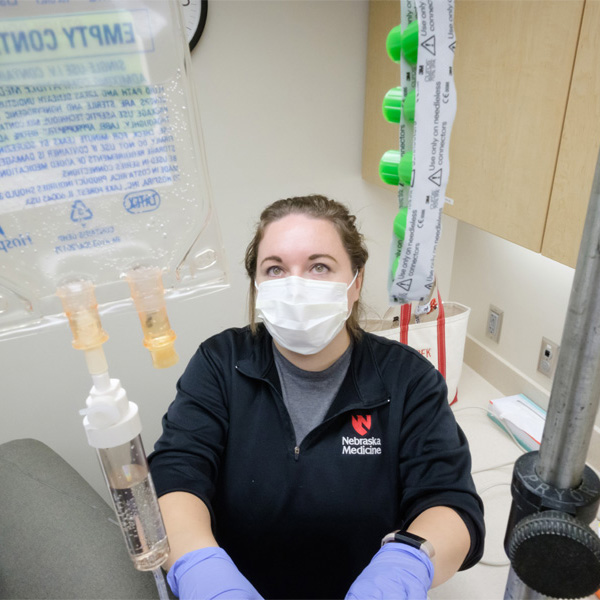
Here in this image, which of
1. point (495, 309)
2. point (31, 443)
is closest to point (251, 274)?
point (31, 443)

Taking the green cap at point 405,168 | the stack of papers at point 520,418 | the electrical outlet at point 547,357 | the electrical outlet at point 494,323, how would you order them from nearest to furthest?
the green cap at point 405,168 < the stack of papers at point 520,418 < the electrical outlet at point 547,357 < the electrical outlet at point 494,323

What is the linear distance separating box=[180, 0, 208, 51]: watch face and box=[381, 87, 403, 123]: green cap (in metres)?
1.20

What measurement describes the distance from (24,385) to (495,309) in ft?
5.22

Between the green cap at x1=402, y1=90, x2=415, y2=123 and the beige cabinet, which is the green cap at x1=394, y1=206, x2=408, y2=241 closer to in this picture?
the green cap at x1=402, y1=90, x2=415, y2=123

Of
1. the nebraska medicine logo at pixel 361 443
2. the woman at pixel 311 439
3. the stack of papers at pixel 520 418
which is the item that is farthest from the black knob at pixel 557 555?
the stack of papers at pixel 520 418

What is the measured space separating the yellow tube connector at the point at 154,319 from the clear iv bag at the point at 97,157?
0.05 m

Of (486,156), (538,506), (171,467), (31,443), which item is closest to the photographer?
(538,506)

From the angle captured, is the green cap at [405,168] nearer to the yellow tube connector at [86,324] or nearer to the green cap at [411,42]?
the green cap at [411,42]

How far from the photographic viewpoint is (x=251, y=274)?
1.21m

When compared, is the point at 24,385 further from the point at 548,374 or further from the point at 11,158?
the point at 548,374

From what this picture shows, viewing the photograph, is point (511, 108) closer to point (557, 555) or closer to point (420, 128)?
point (420, 128)

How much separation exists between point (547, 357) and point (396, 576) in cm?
104

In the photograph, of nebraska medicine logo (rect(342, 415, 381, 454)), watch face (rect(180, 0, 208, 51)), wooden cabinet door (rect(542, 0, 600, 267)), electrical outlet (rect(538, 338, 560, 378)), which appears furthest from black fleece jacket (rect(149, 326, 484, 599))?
watch face (rect(180, 0, 208, 51))

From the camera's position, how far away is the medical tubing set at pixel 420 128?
39cm
